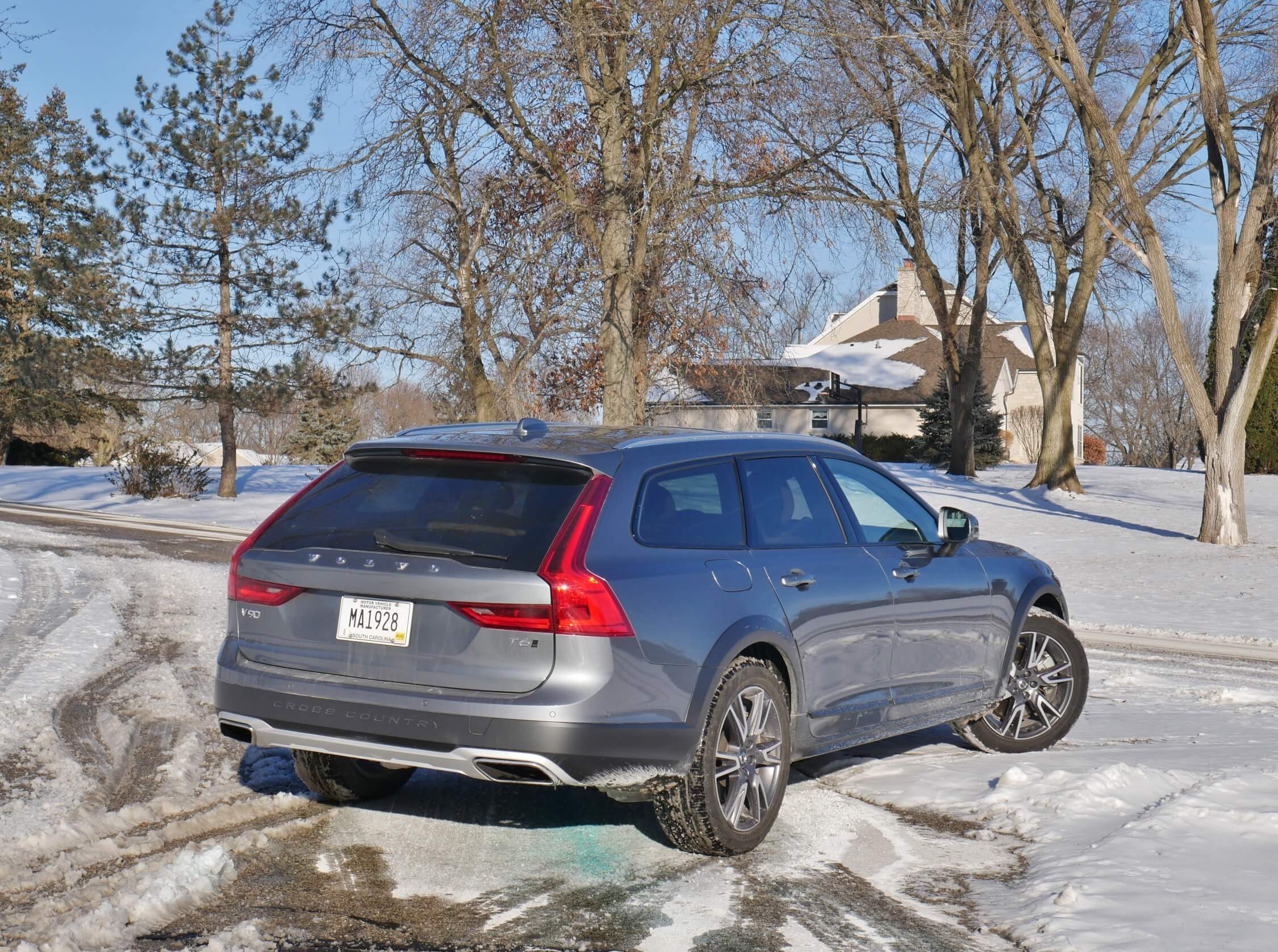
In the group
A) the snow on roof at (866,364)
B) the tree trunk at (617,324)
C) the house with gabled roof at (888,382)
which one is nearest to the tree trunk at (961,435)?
the house with gabled roof at (888,382)

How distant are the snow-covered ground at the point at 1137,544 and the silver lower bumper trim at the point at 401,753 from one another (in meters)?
9.92

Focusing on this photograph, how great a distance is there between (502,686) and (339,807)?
1.51 m

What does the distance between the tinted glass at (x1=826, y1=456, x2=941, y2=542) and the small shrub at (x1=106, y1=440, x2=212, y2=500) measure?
27.7 m

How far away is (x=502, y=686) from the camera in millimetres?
4746

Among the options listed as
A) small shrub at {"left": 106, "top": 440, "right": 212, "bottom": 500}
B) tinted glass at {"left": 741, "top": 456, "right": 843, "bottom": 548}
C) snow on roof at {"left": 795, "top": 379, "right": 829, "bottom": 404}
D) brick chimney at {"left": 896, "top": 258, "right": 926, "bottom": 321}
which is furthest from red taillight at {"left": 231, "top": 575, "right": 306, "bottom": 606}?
brick chimney at {"left": 896, "top": 258, "right": 926, "bottom": 321}

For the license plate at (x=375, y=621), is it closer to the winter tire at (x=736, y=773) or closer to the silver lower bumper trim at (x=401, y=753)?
the silver lower bumper trim at (x=401, y=753)

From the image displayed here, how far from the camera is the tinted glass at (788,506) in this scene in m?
5.72

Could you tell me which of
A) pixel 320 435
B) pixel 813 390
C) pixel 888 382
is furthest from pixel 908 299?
pixel 320 435

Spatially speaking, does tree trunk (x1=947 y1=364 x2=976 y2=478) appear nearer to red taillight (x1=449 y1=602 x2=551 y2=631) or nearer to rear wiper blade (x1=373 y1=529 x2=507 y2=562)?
rear wiper blade (x1=373 y1=529 x2=507 y2=562)

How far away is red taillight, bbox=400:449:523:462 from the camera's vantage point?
→ 512cm

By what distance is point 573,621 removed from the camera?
4.70m

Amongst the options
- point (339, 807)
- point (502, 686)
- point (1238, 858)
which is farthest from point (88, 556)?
point (1238, 858)

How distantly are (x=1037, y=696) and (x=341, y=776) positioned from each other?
375 cm

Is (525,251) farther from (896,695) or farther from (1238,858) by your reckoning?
(1238,858)
